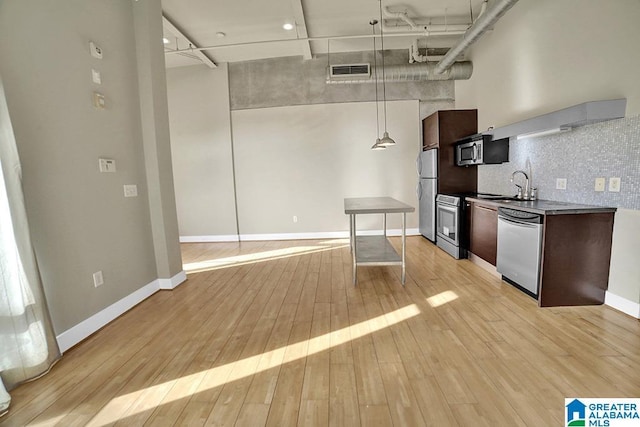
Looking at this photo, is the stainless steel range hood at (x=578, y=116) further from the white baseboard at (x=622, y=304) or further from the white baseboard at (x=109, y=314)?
the white baseboard at (x=109, y=314)

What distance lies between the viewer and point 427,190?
201 inches

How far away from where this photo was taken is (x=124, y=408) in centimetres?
157

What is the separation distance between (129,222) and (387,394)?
9.30 feet

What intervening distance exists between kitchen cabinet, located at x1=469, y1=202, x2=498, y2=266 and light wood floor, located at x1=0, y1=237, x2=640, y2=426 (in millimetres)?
481

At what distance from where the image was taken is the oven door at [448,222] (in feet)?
13.5

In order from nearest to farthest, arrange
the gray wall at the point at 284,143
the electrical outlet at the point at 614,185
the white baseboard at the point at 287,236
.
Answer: the electrical outlet at the point at 614,185 → the gray wall at the point at 284,143 → the white baseboard at the point at 287,236

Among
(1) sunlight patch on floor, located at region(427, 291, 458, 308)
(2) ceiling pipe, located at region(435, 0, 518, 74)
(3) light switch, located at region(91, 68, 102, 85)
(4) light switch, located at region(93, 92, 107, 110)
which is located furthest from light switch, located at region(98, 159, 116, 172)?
(2) ceiling pipe, located at region(435, 0, 518, 74)

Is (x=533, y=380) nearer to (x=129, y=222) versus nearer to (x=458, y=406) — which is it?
(x=458, y=406)

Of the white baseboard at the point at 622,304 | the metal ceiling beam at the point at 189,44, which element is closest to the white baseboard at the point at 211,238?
the metal ceiling beam at the point at 189,44

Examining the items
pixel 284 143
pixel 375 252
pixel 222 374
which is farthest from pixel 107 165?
pixel 284 143

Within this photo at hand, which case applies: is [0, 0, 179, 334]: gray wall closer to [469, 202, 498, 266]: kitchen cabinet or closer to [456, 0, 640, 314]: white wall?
[469, 202, 498, 266]: kitchen cabinet

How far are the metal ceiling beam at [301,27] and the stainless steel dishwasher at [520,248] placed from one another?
3.52 meters

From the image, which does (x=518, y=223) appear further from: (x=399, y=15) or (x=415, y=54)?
(x=415, y=54)

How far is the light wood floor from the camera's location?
59.5 inches
